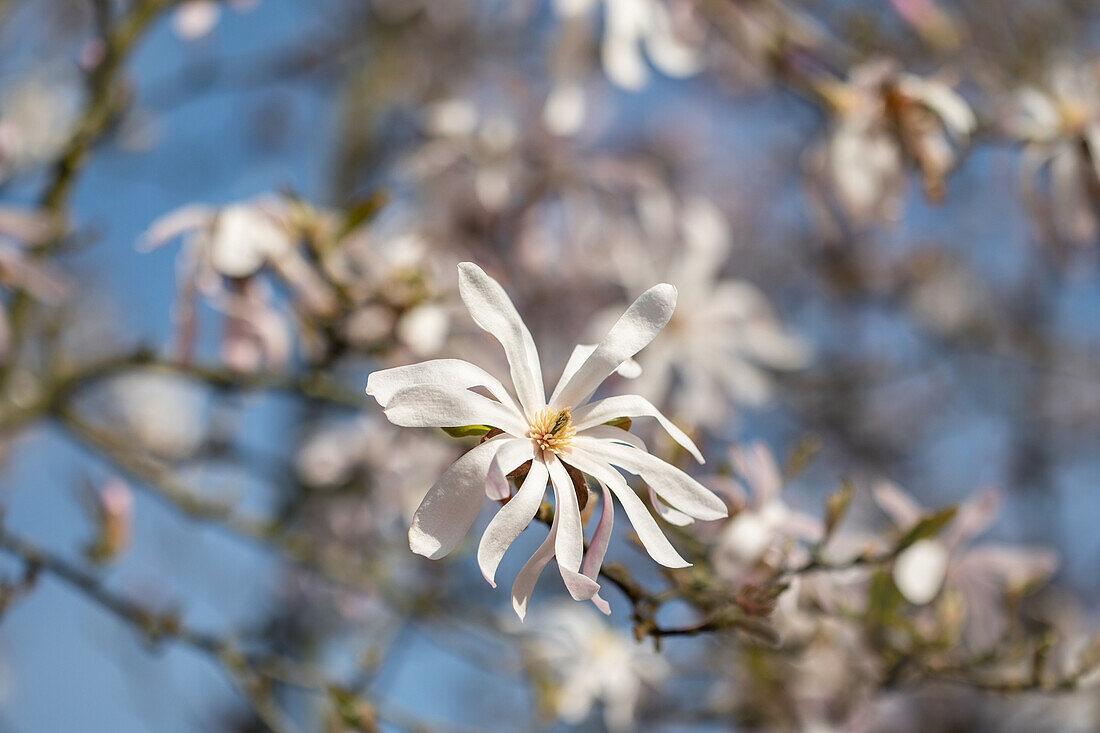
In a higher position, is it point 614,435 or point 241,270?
point 241,270

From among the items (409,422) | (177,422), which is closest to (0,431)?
(409,422)

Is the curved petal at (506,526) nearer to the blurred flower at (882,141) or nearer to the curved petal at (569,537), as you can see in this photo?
the curved petal at (569,537)

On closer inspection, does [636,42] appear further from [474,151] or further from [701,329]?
[701,329]

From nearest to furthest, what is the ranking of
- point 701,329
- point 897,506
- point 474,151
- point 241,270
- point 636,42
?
point 897,506
point 241,270
point 636,42
point 474,151
point 701,329

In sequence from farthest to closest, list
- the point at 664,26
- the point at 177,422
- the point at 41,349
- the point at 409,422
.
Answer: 1. the point at 177,422
2. the point at 41,349
3. the point at 664,26
4. the point at 409,422

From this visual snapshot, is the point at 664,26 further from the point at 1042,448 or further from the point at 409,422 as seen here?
the point at 1042,448

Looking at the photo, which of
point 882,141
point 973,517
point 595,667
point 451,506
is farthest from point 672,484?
point 595,667

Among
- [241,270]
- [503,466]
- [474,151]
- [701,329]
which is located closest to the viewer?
[503,466]
